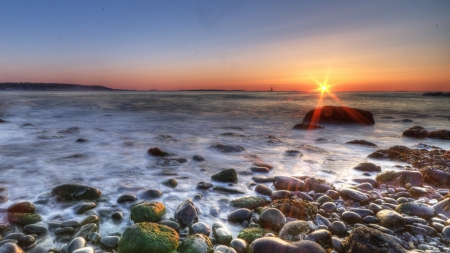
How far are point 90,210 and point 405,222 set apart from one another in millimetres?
3596

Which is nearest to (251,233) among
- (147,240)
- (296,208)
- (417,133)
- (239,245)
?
(239,245)

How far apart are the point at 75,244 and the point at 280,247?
5.98ft

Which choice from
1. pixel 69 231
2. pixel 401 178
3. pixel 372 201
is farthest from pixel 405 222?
pixel 69 231

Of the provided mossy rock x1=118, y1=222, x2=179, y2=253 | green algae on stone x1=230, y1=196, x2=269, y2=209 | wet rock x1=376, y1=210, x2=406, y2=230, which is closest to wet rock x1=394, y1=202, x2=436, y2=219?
wet rock x1=376, y1=210, x2=406, y2=230

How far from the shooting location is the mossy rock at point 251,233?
2.62 metres

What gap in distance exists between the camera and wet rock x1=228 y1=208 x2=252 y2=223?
310 centimetres

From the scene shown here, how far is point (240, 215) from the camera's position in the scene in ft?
10.2

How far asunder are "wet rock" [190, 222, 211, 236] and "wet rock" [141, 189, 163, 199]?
44.7 inches

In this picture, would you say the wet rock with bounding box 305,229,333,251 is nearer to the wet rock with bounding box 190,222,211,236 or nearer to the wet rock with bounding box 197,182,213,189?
the wet rock with bounding box 190,222,211,236

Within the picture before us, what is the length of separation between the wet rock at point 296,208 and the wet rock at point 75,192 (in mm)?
2408

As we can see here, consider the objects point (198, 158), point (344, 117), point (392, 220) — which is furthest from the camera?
point (344, 117)

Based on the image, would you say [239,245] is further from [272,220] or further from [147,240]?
[147,240]

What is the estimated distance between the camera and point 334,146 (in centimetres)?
789

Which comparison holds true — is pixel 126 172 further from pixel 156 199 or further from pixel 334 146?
pixel 334 146
